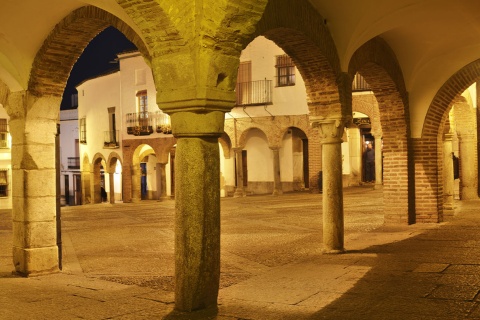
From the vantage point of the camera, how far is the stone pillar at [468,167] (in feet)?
53.7

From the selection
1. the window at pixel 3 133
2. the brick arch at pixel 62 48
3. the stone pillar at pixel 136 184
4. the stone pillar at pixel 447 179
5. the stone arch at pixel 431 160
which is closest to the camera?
the brick arch at pixel 62 48

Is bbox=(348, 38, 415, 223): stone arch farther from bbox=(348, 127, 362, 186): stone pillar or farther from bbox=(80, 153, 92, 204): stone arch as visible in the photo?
bbox=(80, 153, 92, 204): stone arch

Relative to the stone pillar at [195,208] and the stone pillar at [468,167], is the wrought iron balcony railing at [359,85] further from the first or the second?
the stone pillar at [195,208]

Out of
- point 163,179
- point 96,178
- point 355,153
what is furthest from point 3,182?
point 355,153

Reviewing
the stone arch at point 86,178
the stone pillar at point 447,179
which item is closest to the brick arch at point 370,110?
the stone pillar at point 447,179

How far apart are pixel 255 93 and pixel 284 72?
149 centimetres

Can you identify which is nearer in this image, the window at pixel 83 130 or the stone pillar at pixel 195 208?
the stone pillar at pixel 195 208

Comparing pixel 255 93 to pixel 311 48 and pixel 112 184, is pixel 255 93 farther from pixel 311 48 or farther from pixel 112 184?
pixel 311 48

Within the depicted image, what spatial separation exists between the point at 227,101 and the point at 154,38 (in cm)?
81

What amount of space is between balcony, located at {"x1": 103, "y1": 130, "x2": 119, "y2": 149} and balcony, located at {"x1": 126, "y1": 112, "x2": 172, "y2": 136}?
1.22m

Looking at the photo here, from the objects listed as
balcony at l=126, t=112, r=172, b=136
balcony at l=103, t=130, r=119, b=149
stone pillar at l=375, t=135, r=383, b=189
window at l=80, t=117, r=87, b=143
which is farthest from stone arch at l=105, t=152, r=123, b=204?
stone pillar at l=375, t=135, r=383, b=189

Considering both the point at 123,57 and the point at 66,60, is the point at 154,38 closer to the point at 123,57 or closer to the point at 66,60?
the point at 66,60

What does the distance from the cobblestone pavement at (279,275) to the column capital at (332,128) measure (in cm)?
169

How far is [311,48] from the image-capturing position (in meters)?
8.05
